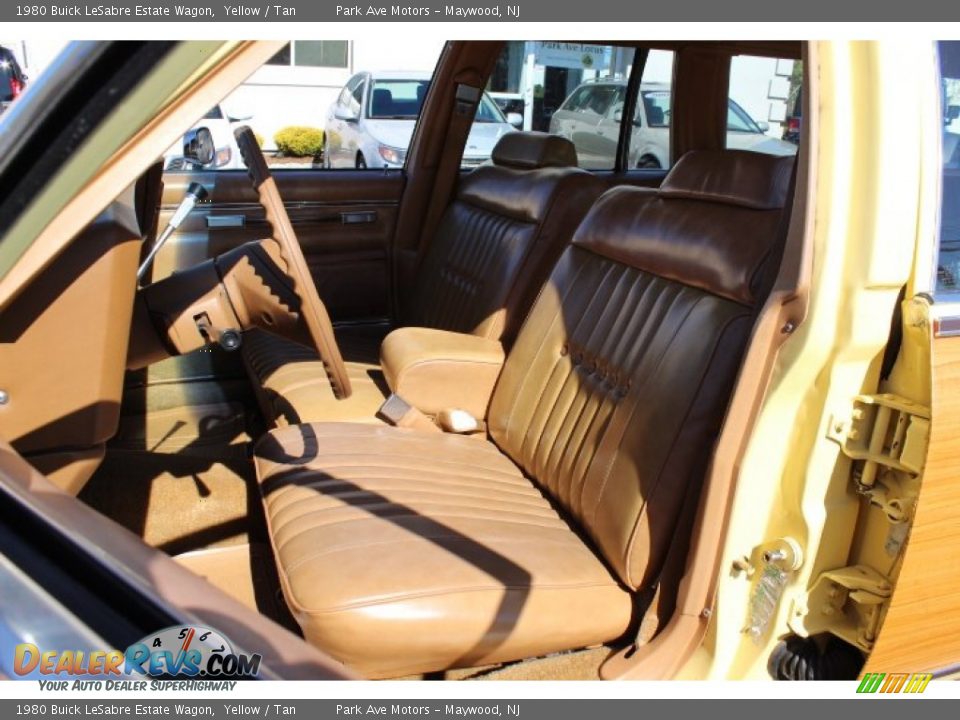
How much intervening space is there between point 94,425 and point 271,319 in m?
0.50

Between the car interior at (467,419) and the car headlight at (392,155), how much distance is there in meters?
0.85

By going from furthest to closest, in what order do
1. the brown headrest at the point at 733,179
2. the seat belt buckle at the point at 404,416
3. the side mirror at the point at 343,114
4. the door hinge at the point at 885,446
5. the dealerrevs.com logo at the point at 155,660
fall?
the side mirror at the point at 343,114 → the seat belt buckle at the point at 404,416 → the brown headrest at the point at 733,179 → the door hinge at the point at 885,446 → the dealerrevs.com logo at the point at 155,660

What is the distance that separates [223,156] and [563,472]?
191 centimetres

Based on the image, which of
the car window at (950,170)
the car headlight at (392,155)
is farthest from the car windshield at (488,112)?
the car window at (950,170)

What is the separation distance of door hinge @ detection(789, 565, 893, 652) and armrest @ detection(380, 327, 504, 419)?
1.24 metres

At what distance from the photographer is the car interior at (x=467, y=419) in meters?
1.45

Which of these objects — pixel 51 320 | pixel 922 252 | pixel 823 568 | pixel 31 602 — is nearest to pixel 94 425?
pixel 51 320

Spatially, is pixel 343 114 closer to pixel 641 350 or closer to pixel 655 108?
pixel 655 108

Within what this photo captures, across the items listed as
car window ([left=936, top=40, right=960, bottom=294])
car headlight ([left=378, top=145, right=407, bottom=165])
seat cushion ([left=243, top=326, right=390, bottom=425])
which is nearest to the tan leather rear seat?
seat cushion ([left=243, top=326, right=390, bottom=425])

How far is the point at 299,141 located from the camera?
347 cm

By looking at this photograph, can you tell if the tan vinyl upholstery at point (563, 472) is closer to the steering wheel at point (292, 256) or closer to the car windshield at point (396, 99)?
the steering wheel at point (292, 256)

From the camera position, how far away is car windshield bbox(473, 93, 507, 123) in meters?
3.50

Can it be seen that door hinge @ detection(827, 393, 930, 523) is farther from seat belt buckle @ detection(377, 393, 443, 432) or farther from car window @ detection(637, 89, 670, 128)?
car window @ detection(637, 89, 670, 128)

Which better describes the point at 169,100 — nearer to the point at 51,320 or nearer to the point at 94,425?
the point at 51,320
